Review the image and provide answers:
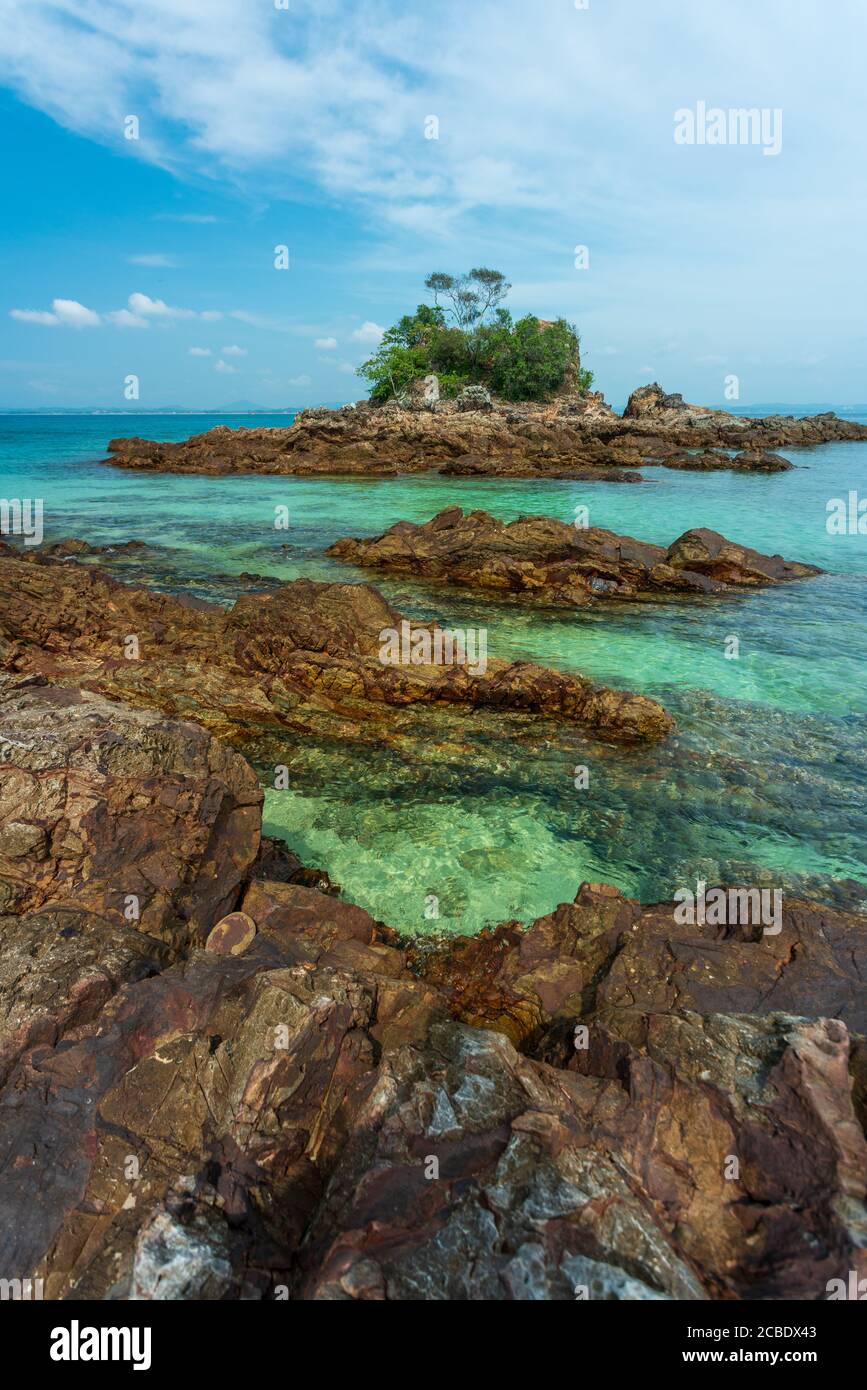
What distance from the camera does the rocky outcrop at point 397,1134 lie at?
3152mm

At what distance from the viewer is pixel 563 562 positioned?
21734 millimetres

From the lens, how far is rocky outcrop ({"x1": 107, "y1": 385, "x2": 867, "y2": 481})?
176 feet

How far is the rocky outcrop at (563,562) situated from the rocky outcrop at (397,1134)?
1679 cm

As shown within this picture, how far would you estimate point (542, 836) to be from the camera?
9.30m

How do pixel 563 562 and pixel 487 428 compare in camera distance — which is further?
pixel 487 428
